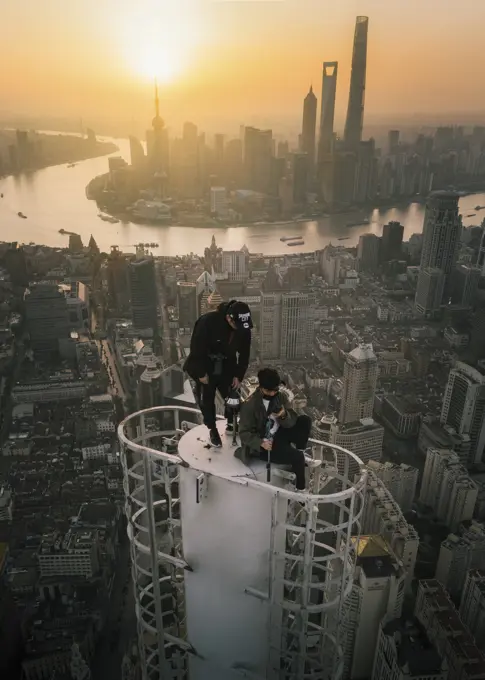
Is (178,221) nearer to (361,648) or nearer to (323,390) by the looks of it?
(323,390)

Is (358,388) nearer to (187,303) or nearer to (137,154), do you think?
(187,303)

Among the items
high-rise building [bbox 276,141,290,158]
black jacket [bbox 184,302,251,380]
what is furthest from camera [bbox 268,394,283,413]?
high-rise building [bbox 276,141,290,158]

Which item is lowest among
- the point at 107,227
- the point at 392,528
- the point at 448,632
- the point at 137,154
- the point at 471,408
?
the point at 448,632

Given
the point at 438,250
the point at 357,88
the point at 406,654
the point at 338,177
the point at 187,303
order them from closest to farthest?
the point at 406,654 < the point at 357,88 < the point at 187,303 < the point at 438,250 < the point at 338,177

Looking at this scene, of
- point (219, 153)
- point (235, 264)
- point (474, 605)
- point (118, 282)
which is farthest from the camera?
point (219, 153)

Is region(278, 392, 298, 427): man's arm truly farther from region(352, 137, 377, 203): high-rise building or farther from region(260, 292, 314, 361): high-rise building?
region(352, 137, 377, 203): high-rise building

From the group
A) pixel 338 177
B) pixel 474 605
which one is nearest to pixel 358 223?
pixel 338 177

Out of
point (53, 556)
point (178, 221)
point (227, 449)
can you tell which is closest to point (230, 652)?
point (227, 449)
